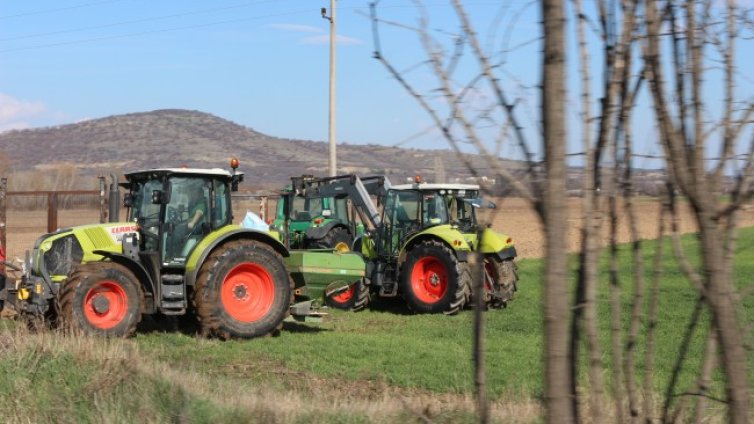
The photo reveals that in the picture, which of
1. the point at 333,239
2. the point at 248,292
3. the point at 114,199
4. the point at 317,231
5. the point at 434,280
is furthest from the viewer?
the point at 333,239

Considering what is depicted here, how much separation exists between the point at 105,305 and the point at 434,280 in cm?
548

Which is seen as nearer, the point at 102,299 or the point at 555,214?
the point at 555,214

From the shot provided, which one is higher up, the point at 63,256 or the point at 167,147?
the point at 167,147

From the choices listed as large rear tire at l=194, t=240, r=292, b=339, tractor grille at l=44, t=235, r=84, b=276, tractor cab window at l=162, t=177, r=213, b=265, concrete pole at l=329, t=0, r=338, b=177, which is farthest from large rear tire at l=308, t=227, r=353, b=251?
concrete pole at l=329, t=0, r=338, b=177

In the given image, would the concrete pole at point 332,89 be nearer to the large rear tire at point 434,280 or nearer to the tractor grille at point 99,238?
the large rear tire at point 434,280

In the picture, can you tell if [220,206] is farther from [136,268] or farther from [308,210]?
[308,210]

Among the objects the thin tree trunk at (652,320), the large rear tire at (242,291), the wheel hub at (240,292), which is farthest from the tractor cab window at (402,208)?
the thin tree trunk at (652,320)

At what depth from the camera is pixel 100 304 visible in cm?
1108

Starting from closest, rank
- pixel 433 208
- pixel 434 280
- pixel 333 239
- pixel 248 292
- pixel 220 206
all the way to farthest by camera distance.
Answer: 1. pixel 248 292
2. pixel 220 206
3. pixel 434 280
4. pixel 433 208
5. pixel 333 239

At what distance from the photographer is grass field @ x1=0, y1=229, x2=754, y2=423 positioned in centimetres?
527

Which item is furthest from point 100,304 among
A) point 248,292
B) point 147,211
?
point 248,292

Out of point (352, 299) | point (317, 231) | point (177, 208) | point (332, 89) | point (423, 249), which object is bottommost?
point (352, 299)

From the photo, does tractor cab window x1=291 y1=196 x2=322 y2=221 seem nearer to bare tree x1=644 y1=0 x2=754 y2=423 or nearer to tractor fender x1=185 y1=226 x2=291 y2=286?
tractor fender x1=185 y1=226 x2=291 y2=286

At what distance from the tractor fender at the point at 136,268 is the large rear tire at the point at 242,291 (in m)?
0.55
